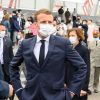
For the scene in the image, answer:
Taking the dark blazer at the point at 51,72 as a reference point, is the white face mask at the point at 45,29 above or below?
above

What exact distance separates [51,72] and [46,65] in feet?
0.31

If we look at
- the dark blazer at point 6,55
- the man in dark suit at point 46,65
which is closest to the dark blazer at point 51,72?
the man in dark suit at point 46,65

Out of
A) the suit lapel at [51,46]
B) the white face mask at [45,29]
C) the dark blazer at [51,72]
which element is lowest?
the dark blazer at [51,72]

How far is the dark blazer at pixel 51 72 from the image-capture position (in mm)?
5348

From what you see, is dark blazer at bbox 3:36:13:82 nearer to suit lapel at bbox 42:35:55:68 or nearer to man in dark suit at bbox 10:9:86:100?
man in dark suit at bbox 10:9:86:100

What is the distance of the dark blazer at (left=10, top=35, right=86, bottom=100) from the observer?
535 centimetres

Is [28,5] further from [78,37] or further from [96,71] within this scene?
[78,37]

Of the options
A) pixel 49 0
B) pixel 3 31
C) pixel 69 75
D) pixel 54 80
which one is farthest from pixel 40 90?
pixel 49 0

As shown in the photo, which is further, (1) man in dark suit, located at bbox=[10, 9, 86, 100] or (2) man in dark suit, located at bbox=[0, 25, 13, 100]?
(2) man in dark suit, located at bbox=[0, 25, 13, 100]

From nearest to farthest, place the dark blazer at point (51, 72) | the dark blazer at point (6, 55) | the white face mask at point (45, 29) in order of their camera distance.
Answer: the dark blazer at point (51, 72) → the white face mask at point (45, 29) → the dark blazer at point (6, 55)

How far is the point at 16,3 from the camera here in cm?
3806

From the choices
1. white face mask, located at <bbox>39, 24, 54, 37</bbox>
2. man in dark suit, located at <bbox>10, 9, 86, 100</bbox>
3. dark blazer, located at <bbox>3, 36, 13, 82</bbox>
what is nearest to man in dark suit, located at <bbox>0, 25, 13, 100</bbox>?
dark blazer, located at <bbox>3, 36, 13, 82</bbox>

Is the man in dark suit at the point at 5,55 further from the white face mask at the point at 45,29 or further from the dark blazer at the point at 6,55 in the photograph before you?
the white face mask at the point at 45,29

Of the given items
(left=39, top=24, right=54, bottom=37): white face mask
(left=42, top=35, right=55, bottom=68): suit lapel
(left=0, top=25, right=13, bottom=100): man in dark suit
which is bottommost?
(left=0, top=25, right=13, bottom=100): man in dark suit
